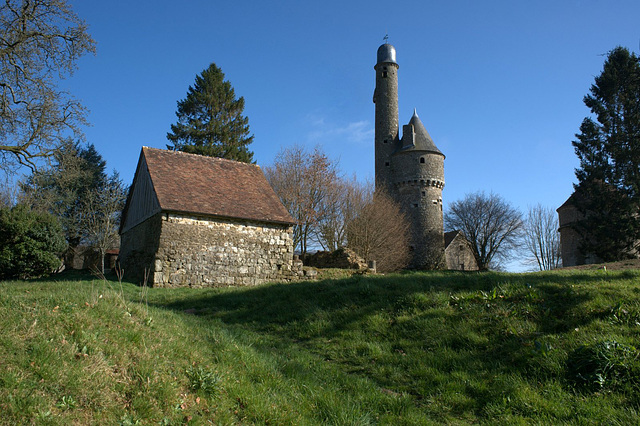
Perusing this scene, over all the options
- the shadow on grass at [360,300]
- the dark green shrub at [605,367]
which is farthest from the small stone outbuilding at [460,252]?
the dark green shrub at [605,367]

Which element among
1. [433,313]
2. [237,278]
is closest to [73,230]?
[237,278]

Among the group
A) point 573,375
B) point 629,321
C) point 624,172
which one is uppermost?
point 624,172

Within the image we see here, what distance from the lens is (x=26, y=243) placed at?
16.7 metres

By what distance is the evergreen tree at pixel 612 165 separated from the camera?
2606 centimetres

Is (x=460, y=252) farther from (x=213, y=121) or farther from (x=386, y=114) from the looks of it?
(x=213, y=121)

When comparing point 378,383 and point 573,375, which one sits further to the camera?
point 378,383

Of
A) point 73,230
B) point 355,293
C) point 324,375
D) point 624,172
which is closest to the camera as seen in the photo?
point 324,375

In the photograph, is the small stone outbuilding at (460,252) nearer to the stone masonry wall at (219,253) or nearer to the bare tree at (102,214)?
the stone masonry wall at (219,253)

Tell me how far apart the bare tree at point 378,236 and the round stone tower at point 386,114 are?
8.48 metres

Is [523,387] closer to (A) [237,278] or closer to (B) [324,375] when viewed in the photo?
(B) [324,375]

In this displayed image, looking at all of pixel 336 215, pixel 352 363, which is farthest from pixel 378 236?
pixel 352 363

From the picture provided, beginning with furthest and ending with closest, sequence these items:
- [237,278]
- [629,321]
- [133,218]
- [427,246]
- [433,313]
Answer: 1. [427,246]
2. [133,218]
3. [237,278]
4. [433,313]
5. [629,321]

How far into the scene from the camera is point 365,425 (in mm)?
3959

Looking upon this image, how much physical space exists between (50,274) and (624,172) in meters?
34.4
